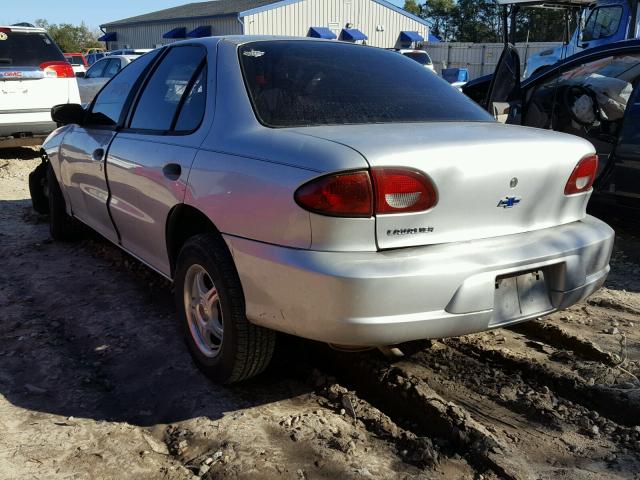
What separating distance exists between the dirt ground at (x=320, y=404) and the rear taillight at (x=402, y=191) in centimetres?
96

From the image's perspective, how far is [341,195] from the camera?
2.40 m

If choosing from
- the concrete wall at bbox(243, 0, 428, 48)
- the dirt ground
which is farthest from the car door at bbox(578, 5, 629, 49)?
the concrete wall at bbox(243, 0, 428, 48)

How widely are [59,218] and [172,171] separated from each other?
2.81m

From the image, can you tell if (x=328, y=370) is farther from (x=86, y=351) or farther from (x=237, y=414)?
(x=86, y=351)

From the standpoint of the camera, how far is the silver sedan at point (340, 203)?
2.42 metres

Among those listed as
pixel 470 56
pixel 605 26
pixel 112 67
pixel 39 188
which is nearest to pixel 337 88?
pixel 39 188

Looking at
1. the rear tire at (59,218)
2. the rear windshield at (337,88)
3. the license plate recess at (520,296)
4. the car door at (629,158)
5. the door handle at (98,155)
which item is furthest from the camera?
the rear tire at (59,218)

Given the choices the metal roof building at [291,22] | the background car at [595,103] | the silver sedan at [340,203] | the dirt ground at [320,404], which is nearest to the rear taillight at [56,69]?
the dirt ground at [320,404]

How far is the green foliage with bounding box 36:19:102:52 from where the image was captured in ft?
174

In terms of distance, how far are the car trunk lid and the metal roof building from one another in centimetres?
2843

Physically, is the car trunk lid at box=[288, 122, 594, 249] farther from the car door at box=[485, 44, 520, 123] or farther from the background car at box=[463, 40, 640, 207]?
the car door at box=[485, 44, 520, 123]

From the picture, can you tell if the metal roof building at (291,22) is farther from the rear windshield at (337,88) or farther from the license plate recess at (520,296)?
the license plate recess at (520,296)

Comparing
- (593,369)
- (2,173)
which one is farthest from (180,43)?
(2,173)

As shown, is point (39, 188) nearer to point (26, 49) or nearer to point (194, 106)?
A: point (194, 106)
